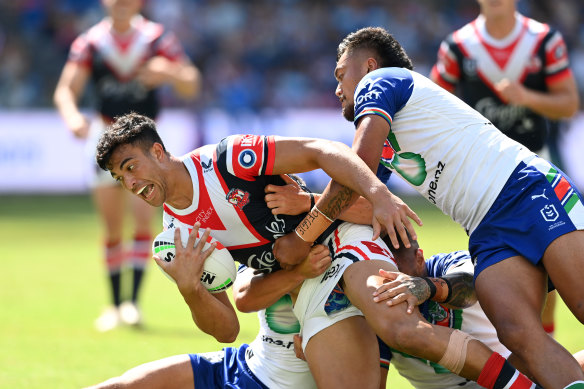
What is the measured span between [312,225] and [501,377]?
3.99 feet

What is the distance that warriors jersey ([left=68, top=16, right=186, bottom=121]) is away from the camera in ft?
27.6

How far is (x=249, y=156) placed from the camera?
4.39m

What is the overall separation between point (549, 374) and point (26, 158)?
42.9ft

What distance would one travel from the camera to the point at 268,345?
4613 millimetres

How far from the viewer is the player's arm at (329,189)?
4.05 m

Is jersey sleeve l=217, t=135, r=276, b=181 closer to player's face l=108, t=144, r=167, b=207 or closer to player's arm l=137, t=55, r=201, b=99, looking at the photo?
player's face l=108, t=144, r=167, b=207

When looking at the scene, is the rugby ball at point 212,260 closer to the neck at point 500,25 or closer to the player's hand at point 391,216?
the player's hand at point 391,216

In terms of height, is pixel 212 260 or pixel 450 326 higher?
pixel 212 260

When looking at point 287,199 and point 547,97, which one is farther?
point 547,97

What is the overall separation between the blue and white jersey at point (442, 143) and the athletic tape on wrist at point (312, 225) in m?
0.55

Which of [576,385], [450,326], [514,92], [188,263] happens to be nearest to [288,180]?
[188,263]

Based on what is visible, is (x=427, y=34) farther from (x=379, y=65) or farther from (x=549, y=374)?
(x=549, y=374)

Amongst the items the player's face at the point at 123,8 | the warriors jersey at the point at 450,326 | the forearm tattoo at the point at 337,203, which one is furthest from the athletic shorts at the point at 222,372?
the player's face at the point at 123,8

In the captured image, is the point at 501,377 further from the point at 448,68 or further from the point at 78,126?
the point at 78,126
